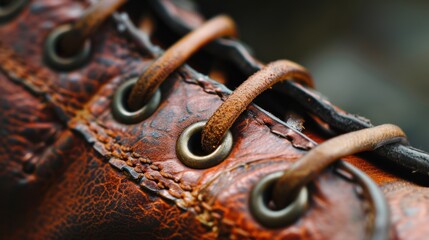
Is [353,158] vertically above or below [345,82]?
below

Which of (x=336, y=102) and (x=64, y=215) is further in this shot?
(x=336, y=102)

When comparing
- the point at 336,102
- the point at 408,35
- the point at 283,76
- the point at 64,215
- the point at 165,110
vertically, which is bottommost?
the point at 64,215

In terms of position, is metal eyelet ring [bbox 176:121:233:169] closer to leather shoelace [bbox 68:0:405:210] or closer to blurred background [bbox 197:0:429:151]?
leather shoelace [bbox 68:0:405:210]

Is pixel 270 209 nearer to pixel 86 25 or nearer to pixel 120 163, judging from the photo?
pixel 120 163

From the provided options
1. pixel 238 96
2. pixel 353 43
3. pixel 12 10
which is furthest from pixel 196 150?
pixel 353 43

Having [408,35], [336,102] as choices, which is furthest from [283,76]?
[408,35]

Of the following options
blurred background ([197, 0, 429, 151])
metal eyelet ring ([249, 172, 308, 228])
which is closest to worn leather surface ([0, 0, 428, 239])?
metal eyelet ring ([249, 172, 308, 228])

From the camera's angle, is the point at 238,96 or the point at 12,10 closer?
the point at 238,96

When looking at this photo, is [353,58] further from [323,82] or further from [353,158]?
[353,158]
